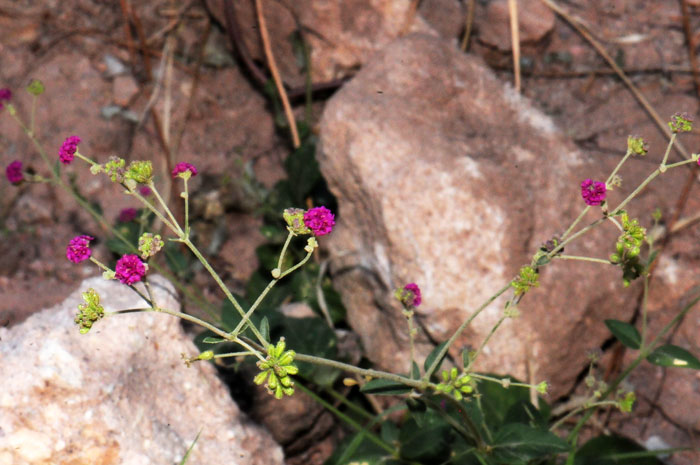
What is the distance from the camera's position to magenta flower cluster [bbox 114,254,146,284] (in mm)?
1546

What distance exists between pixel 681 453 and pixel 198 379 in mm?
1800

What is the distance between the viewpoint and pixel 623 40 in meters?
3.55

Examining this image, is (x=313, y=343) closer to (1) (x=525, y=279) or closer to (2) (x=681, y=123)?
(1) (x=525, y=279)

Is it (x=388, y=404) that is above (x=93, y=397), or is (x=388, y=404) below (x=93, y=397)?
below

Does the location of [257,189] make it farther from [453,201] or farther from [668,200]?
[668,200]

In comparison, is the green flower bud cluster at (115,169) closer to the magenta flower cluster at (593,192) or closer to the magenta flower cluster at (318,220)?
the magenta flower cluster at (318,220)

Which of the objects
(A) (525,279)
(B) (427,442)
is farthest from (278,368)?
(B) (427,442)

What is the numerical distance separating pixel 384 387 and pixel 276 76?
213cm

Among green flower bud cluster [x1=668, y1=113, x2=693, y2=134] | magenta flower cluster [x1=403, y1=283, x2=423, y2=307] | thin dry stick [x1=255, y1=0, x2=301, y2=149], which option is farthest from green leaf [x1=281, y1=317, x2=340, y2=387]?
green flower bud cluster [x1=668, y1=113, x2=693, y2=134]

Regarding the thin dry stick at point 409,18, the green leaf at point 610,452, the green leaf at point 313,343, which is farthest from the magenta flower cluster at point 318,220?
the thin dry stick at point 409,18

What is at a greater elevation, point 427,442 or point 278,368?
point 278,368

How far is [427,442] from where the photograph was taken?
7.54 ft

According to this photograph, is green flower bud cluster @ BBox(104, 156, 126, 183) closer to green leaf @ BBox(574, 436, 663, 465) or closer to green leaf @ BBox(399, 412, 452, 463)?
green leaf @ BBox(399, 412, 452, 463)

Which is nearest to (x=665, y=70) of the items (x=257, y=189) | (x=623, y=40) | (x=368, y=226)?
(x=623, y=40)
